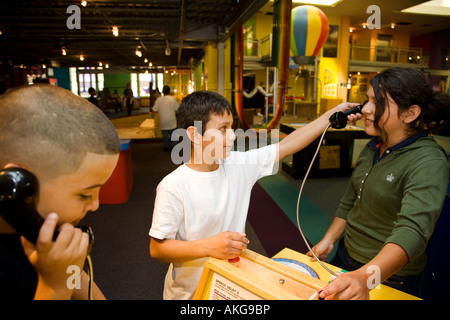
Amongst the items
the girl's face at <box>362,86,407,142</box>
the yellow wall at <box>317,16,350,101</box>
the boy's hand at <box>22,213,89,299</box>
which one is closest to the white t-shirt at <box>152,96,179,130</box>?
the girl's face at <box>362,86,407,142</box>

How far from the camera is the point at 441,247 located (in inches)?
60.8

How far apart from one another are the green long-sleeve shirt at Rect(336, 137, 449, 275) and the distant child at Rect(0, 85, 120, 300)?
0.98 meters

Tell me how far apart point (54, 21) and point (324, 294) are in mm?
9389

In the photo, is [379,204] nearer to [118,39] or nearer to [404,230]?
[404,230]

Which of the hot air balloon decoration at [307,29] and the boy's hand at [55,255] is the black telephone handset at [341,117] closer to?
the boy's hand at [55,255]

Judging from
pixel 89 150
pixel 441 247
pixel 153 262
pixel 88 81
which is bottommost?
pixel 153 262

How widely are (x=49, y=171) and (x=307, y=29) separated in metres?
6.58

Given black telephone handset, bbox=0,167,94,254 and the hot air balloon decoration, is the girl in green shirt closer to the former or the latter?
black telephone handset, bbox=0,167,94,254

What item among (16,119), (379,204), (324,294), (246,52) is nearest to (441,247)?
(379,204)

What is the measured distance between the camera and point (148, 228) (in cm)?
379

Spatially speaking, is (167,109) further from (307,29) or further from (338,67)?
(338,67)

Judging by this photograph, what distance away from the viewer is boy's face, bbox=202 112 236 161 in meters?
1.27

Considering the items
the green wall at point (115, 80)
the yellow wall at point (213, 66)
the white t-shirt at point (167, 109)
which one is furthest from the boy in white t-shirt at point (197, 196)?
the green wall at point (115, 80)

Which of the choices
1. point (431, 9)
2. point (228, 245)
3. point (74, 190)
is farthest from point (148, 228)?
point (431, 9)
